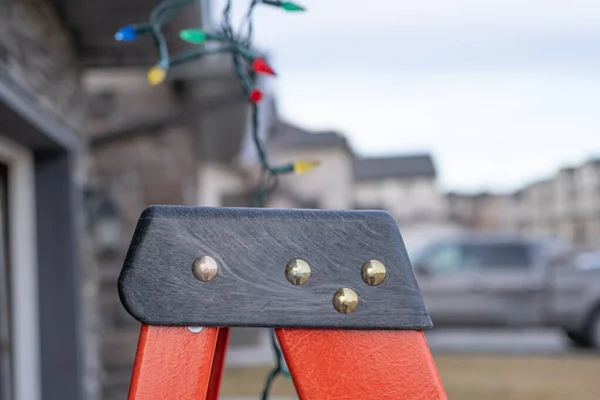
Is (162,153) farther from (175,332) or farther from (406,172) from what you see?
(406,172)

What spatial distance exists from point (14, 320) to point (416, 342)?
10.3 feet

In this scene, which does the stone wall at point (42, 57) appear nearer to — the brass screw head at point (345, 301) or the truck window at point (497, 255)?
the brass screw head at point (345, 301)

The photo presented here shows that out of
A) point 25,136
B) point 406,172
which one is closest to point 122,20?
point 25,136

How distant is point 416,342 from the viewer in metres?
0.94

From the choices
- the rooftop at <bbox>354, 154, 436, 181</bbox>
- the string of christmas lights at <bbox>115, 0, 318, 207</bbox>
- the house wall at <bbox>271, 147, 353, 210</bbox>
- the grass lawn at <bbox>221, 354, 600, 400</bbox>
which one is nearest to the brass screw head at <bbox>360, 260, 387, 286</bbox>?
the string of christmas lights at <bbox>115, 0, 318, 207</bbox>

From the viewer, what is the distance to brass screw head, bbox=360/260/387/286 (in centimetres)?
94

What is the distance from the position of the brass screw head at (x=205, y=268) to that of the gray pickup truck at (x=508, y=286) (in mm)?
9261

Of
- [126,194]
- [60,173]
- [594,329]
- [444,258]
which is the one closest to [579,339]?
[594,329]

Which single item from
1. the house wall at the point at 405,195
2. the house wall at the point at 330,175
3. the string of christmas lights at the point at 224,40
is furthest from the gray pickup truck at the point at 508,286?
the house wall at the point at 405,195

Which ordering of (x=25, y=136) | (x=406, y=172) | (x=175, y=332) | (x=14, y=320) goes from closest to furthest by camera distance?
(x=175, y=332), (x=25, y=136), (x=14, y=320), (x=406, y=172)

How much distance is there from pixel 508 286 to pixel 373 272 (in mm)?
9753

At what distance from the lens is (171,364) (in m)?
0.91

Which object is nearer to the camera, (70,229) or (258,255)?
(258,255)

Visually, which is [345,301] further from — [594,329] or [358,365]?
[594,329]
